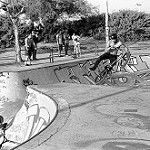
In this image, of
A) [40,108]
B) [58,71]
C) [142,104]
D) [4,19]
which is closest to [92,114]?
[142,104]

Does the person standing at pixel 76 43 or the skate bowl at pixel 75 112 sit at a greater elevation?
the person standing at pixel 76 43

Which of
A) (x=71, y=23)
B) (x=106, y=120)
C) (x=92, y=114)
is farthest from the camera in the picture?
(x=71, y=23)

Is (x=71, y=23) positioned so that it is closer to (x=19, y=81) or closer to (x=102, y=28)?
(x=102, y=28)

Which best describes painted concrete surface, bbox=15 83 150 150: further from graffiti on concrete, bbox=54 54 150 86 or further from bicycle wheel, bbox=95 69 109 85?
bicycle wheel, bbox=95 69 109 85

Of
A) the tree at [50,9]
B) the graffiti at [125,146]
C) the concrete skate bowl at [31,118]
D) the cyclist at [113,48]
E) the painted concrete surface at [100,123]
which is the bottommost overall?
the concrete skate bowl at [31,118]

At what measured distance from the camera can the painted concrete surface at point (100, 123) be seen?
391 cm

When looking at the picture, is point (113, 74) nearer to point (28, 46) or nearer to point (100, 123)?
point (28, 46)

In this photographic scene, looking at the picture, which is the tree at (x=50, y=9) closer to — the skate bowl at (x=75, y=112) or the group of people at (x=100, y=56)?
the group of people at (x=100, y=56)

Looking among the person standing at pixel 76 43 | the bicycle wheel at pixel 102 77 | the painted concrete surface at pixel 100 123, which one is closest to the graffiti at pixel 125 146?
the painted concrete surface at pixel 100 123

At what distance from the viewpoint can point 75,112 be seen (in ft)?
18.0

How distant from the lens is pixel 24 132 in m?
7.16

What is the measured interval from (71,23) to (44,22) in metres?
4.08

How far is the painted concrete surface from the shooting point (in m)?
3.91

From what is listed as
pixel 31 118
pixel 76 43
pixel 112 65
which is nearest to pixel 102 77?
pixel 112 65
